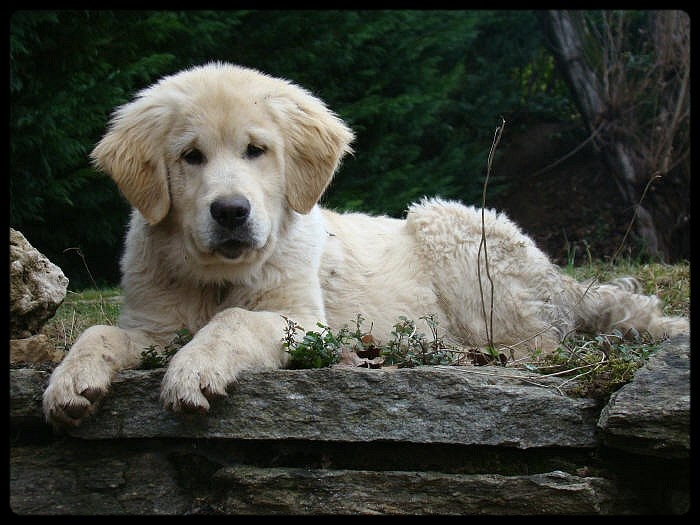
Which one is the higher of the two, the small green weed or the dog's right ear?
the dog's right ear

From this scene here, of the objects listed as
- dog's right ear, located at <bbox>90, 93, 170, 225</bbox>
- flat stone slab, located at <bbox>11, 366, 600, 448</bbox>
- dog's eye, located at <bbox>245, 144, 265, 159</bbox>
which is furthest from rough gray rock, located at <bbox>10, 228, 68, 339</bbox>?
dog's eye, located at <bbox>245, 144, 265, 159</bbox>

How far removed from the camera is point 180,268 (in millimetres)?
4109

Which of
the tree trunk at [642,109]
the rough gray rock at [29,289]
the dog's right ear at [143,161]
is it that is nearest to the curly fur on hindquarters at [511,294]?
the dog's right ear at [143,161]

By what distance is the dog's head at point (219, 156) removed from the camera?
12.4ft

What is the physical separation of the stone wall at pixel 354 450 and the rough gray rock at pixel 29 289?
641 millimetres

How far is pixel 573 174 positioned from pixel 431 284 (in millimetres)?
8754

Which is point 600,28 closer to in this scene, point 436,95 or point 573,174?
point 573,174

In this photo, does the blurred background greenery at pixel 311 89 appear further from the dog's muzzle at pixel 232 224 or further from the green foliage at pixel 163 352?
the dog's muzzle at pixel 232 224

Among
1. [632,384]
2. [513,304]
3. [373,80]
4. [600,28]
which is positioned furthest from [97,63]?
[600,28]

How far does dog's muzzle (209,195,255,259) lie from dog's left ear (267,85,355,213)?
51cm

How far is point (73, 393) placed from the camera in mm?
3293

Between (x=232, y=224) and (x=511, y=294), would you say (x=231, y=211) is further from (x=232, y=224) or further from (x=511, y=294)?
(x=511, y=294)

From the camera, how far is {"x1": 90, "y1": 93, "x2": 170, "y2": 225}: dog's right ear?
4.02 m

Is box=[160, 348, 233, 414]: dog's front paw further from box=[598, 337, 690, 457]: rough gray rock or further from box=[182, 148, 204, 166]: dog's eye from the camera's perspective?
box=[598, 337, 690, 457]: rough gray rock
